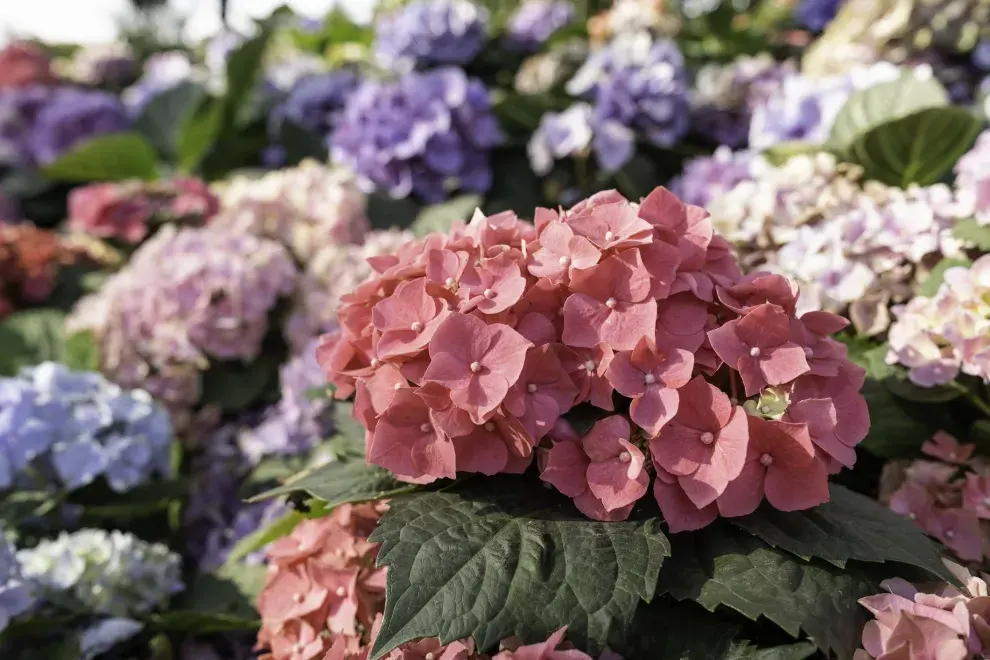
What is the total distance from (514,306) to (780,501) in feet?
1.16

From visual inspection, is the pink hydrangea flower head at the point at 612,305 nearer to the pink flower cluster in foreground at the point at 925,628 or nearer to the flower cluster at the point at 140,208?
the pink flower cluster in foreground at the point at 925,628

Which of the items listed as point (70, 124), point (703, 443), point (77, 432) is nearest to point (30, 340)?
point (77, 432)

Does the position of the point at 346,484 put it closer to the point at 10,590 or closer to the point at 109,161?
the point at 10,590

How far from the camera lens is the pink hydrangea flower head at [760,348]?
0.82 metres

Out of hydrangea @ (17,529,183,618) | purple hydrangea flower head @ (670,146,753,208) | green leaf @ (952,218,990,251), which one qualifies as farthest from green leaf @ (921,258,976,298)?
hydrangea @ (17,529,183,618)

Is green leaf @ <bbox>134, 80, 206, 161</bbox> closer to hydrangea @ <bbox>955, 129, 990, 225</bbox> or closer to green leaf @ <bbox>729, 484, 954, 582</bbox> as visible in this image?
hydrangea @ <bbox>955, 129, 990, 225</bbox>

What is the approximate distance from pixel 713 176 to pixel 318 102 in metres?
1.62

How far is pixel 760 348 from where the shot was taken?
85 centimetres

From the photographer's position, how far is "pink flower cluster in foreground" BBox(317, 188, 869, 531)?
82cm

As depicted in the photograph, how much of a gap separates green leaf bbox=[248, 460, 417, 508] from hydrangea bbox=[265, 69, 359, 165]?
6.87 feet

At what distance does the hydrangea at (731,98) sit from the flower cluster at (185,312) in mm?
1383

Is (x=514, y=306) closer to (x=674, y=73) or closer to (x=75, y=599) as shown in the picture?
(x=75, y=599)

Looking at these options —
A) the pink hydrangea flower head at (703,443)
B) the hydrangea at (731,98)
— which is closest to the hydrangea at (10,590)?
the pink hydrangea flower head at (703,443)

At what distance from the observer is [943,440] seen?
3.77ft
